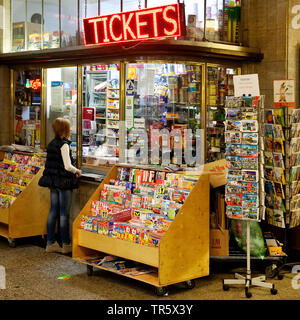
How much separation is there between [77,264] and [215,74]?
3.28 meters

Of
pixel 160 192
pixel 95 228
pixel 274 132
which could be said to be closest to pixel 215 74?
pixel 274 132

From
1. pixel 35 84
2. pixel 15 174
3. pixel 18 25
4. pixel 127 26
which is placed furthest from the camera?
pixel 18 25

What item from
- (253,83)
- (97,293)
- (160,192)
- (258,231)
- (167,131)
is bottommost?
(97,293)

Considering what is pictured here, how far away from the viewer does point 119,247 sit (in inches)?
247

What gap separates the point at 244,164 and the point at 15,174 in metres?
3.98

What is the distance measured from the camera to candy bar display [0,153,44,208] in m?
8.23

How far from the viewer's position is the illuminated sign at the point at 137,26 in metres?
6.95

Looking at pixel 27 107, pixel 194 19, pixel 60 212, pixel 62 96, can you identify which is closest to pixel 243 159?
pixel 194 19

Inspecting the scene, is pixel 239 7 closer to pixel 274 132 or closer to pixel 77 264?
pixel 274 132

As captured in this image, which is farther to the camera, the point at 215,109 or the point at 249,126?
the point at 215,109

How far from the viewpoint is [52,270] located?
22.7 ft

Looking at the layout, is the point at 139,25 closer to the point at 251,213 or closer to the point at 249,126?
the point at 249,126

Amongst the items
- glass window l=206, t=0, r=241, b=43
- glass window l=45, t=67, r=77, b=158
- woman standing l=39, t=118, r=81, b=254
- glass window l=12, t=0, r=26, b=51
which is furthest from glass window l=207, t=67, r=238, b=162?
glass window l=12, t=0, r=26, b=51

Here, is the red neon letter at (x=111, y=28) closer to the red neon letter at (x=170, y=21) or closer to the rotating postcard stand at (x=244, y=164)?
the red neon letter at (x=170, y=21)
